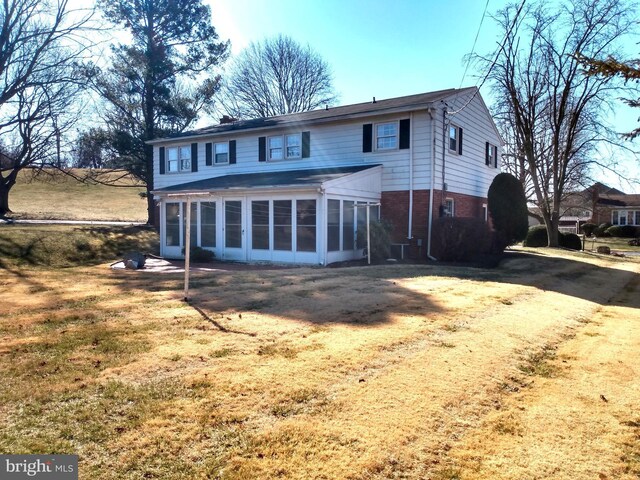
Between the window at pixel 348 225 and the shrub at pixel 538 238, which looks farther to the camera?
the shrub at pixel 538 238

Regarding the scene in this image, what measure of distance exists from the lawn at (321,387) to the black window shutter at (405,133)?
927 centimetres

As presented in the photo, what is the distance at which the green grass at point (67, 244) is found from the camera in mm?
16781

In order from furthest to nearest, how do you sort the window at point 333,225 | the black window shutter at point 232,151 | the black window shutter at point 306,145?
the black window shutter at point 232,151
the black window shutter at point 306,145
the window at point 333,225

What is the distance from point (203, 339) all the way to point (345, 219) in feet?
33.3

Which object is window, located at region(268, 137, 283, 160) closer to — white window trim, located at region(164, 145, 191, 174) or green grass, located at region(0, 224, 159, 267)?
white window trim, located at region(164, 145, 191, 174)

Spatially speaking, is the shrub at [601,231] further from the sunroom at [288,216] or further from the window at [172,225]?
the window at [172,225]

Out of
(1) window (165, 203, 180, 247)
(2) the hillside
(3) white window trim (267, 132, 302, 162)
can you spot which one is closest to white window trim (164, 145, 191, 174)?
(1) window (165, 203, 180, 247)

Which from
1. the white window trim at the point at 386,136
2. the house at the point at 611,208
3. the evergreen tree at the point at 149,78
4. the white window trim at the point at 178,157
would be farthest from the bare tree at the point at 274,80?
the house at the point at 611,208

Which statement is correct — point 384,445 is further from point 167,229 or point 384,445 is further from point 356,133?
point 167,229

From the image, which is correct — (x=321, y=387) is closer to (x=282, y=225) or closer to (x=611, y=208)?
(x=282, y=225)

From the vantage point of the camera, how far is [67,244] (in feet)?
62.0

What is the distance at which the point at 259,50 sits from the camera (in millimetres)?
38531

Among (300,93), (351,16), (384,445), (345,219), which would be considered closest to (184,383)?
(384,445)

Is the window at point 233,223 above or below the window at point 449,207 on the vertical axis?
below
